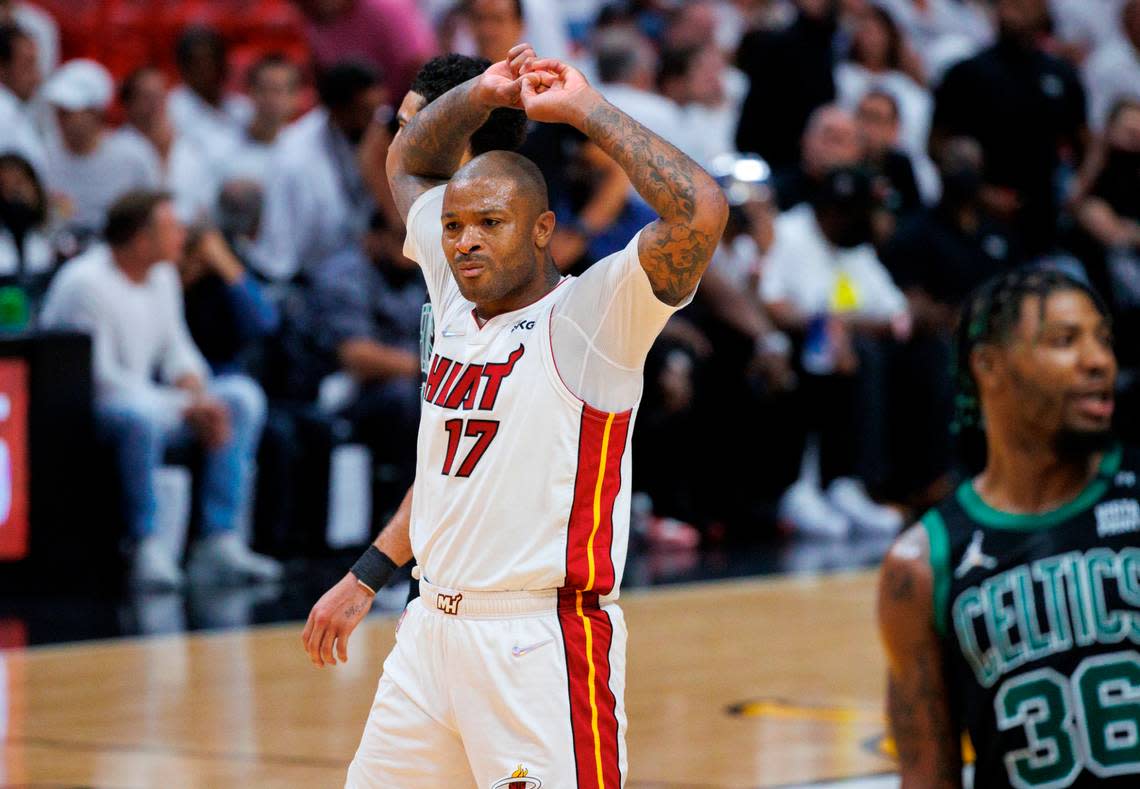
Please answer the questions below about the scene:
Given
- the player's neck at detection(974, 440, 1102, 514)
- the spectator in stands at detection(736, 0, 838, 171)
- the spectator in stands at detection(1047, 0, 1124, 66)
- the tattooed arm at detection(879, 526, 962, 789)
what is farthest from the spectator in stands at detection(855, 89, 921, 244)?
the tattooed arm at detection(879, 526, 962, 789)

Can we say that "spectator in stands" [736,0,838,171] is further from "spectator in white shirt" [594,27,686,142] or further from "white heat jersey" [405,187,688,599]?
"white heat jersey" [405,187,688,599]

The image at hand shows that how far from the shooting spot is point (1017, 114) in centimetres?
1427

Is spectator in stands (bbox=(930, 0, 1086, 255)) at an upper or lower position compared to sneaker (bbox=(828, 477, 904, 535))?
upper

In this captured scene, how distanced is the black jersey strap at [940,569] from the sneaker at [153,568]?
271 inches

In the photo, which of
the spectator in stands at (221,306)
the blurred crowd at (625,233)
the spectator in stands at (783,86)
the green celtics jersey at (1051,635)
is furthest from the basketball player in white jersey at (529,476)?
the spectator in stands at (783,86)

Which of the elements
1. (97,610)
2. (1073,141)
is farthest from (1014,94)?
(97,610)

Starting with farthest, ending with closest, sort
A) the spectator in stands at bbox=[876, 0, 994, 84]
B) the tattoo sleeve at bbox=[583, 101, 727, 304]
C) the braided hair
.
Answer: the spectator in stands at bbox=[876, 0, 994, 84] → the tattoo sleeve at bbox=[583, 101, 727, 304] → the braided hair

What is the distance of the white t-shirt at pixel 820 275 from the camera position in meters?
12.7

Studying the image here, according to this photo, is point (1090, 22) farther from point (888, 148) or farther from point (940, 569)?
point (940, 569)

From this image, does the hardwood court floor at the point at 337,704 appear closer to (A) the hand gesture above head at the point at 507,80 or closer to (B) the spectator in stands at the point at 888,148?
(A) the hand gesture above head at the point at 507,80

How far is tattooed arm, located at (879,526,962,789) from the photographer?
3.44 meters

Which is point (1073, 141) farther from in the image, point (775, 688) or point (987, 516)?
point (987, 516)

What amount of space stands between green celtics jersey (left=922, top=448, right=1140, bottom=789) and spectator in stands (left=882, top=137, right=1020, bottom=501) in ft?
31.0

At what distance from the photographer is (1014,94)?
14.3m
